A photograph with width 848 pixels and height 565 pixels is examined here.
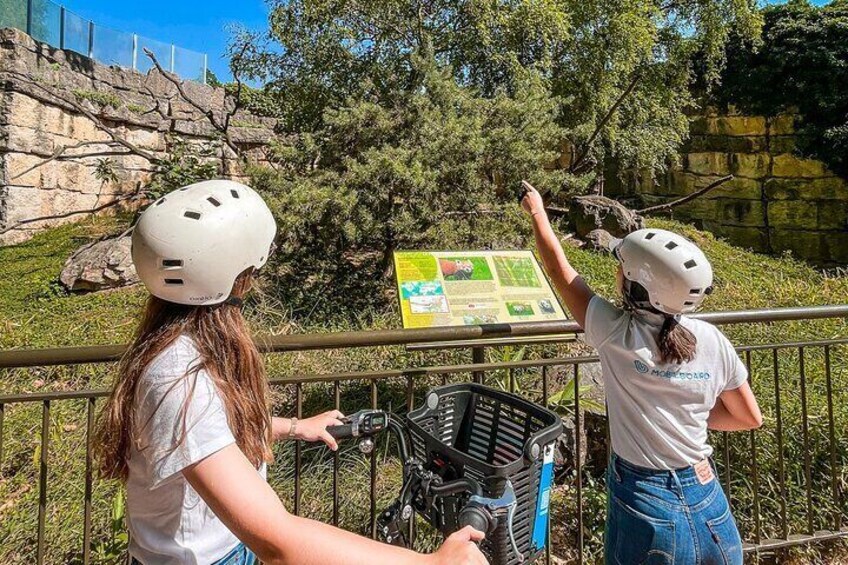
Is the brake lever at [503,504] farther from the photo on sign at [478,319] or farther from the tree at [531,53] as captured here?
the tree at [531,53]

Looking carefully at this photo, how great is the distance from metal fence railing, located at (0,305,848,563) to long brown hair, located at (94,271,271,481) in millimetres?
604

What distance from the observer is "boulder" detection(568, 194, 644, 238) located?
9891mm

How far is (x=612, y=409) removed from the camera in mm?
1604

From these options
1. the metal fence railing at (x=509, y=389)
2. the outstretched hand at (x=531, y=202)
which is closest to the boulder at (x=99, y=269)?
the metal fence railing at (x=509, y=389)

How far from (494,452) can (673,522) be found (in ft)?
1.71

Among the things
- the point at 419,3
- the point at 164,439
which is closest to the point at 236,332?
the point at 164,439

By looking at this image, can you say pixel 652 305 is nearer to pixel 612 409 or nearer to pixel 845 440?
pixel 612 409

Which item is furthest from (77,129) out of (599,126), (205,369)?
(205,369)

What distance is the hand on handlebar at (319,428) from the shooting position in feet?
4.71

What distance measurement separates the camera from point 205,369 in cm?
104

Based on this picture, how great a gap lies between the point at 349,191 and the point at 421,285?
3.44 metres

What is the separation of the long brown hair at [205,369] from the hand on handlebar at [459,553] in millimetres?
478

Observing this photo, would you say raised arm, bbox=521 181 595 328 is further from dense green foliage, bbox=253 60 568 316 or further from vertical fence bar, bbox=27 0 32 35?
vertical fence bar, bbox=27 0 32 35

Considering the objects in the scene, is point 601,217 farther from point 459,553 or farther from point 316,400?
point 459,553
